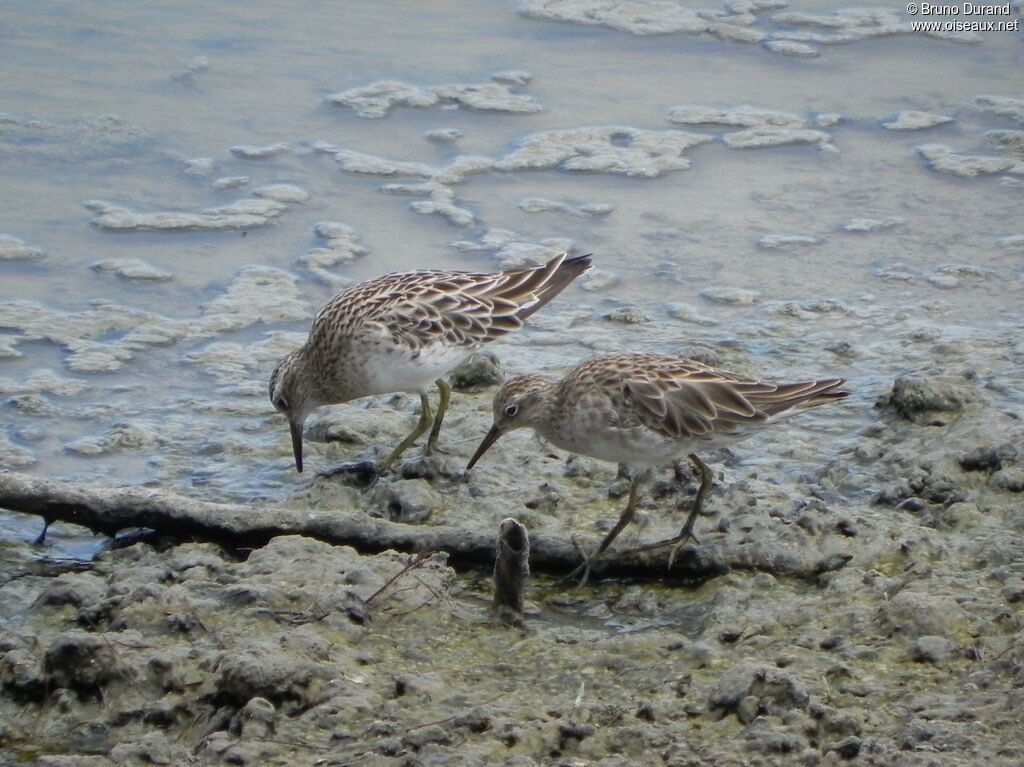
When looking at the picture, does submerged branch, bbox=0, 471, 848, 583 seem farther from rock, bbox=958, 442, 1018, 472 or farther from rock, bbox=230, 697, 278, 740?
rock, bbox=230, 697, 278, 740

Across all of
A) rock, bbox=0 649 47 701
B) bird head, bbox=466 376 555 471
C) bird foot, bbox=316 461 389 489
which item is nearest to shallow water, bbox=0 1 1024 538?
bird foot, bbox=316 461 389 489

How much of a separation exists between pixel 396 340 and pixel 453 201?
3.01 m

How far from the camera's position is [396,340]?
7266 millimetres

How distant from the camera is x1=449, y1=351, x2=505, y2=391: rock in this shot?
26.6ft

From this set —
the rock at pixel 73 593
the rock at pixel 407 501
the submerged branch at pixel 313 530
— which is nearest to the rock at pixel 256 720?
the rock at pixel 73 593

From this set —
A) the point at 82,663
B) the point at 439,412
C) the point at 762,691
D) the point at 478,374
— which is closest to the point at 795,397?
the point at 439,412

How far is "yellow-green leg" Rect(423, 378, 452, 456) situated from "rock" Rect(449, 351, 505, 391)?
0.21 metres

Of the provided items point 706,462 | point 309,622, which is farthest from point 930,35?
point 309,622

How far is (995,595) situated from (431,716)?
6.34 feet

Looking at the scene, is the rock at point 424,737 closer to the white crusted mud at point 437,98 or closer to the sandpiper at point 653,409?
the sandpiper at point 653,409

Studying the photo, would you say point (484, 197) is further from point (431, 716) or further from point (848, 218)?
point (431, 716)

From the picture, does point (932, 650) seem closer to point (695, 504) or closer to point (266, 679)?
point (695, 504)

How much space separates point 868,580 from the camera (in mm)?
5273

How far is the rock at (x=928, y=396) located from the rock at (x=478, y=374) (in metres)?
2.11
